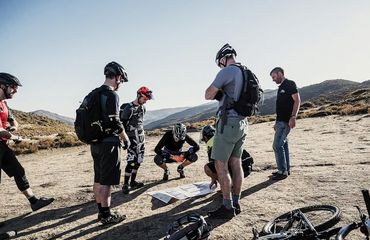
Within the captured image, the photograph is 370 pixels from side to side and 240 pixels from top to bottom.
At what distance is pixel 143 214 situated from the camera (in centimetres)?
608

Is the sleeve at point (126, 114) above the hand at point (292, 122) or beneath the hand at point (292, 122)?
above

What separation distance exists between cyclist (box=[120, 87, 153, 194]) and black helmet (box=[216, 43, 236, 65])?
2818mm

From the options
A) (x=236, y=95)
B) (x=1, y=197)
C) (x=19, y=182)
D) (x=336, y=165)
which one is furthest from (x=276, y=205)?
(x=1, y=197)

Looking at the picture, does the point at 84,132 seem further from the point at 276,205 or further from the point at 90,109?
the point at 276,205

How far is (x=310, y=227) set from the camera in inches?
139

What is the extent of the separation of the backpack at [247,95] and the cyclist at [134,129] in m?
3.23

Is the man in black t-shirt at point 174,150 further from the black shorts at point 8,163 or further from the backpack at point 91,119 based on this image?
the backpack at point 91,119

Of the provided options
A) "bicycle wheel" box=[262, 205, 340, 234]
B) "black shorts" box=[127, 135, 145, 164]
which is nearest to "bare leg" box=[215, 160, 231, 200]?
"bicycle wheel" box=[262, 205, 340, 234]

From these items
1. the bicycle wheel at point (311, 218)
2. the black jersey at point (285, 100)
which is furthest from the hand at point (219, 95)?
the black jersey at point (285, 100)

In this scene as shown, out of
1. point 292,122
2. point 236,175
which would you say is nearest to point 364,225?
point 236,175

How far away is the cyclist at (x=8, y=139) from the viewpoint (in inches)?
247

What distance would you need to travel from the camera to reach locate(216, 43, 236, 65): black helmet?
558 centimetres

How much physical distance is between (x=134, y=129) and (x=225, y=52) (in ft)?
11.2

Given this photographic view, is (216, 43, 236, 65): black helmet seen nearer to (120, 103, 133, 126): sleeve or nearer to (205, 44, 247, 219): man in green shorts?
(205, 44, 247, 219): man in green shorts
